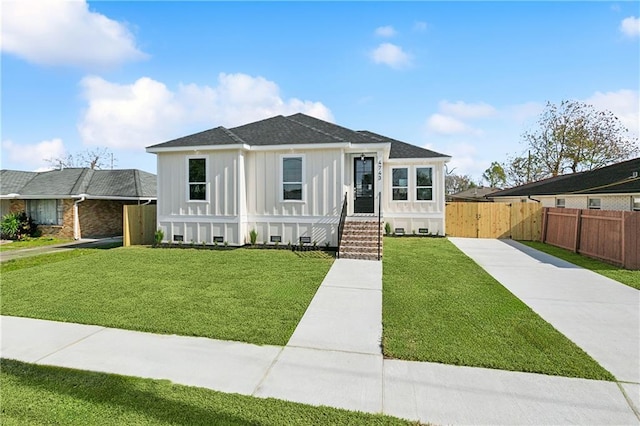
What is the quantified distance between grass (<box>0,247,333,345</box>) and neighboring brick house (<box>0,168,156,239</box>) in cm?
887

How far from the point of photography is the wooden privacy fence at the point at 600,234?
8227mm

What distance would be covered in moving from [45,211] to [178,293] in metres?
16.7

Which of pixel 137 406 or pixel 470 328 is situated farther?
pixel 470 328

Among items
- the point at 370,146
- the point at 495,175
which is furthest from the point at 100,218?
the point at 495,175

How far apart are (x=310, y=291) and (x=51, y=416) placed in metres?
Answer: 4.21

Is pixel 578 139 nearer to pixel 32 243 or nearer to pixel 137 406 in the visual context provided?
pixel 137 406

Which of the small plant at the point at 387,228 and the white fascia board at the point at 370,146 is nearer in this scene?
the white fascia board at the point at 370,146

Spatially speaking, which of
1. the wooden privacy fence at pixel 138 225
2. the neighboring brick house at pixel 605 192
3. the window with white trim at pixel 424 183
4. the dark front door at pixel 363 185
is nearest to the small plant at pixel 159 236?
the wooden privacy fence at pixel 138 225

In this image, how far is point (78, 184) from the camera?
56.0 feet

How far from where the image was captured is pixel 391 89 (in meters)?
13.7

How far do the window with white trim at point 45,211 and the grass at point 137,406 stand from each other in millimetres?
17478

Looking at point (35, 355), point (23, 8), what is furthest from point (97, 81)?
point (35, 355)

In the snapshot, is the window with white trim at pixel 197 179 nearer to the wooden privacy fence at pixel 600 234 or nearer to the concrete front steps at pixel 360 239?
the concrete front steps at pixel 360 239

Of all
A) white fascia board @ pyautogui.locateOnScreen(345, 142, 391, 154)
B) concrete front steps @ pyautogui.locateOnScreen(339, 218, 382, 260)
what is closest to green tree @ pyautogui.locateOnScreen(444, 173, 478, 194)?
white fascia board @ pyautogui.locateOnScreen(345, 142, 391, 154)
